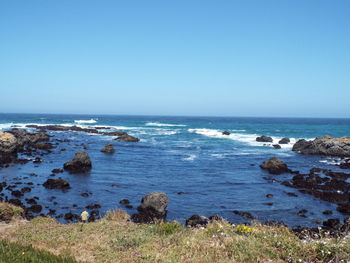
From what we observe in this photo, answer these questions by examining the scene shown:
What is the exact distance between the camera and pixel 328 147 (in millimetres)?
40219

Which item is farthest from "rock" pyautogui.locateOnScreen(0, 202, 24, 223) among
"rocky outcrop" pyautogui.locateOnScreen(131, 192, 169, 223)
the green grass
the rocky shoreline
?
the green grass

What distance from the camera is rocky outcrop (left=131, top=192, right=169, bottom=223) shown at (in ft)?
50.9

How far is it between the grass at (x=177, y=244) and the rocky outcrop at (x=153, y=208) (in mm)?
5194

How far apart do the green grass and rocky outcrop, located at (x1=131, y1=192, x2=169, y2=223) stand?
848cm

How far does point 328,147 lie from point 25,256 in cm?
4143

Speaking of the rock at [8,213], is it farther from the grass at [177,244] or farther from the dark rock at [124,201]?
the dark rock at [124,201]

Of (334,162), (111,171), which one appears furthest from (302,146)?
(111,171)

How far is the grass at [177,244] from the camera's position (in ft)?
24.4

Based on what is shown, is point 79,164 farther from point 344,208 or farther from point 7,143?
point 344,208

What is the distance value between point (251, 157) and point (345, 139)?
48.0 feet

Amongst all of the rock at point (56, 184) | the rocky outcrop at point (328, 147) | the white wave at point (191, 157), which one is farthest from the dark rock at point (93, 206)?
the rocky outcrop at point (328, 147)

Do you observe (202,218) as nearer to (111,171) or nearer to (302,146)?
(111,171)

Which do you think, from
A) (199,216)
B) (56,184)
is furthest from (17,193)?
(199,216)

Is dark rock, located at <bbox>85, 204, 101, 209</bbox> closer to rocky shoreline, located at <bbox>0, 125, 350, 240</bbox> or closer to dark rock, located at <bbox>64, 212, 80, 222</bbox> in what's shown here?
rocky shoreline, located at <bbox>0, 125, 350, 240</bbox>
